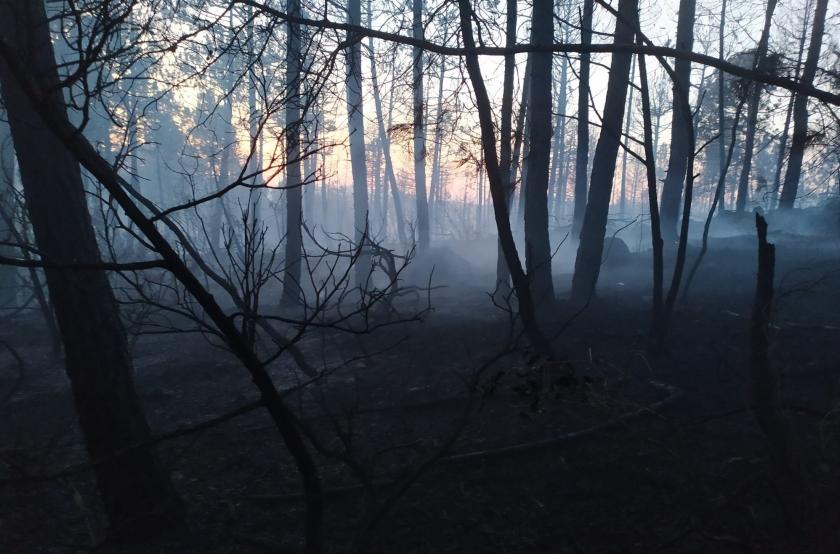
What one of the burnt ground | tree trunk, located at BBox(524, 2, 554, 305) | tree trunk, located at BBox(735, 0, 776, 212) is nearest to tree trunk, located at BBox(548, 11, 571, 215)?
tree trunk, located at BBox(735, 0, 776, 212)

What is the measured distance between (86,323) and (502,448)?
3.83 meters

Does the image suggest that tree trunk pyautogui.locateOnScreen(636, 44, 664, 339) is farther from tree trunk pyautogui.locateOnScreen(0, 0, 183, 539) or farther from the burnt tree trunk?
tree trunk pyautogui.locateOnScreen(0, 0, 183, 539)

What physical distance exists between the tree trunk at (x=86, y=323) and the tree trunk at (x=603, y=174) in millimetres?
7242

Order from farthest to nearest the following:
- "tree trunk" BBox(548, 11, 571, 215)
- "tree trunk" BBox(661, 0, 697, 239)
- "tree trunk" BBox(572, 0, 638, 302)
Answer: "tree trunk" BBox(548, 11, 571, 215)
"tree trunk" BBox(661, 0, 697, 239)
"tree trunk" BBox(572, 0, 638, 302)

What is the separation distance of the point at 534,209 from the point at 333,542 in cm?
721

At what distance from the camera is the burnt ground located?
4.32 meters

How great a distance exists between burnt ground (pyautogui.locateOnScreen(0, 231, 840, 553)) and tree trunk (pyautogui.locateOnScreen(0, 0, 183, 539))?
0.32 m

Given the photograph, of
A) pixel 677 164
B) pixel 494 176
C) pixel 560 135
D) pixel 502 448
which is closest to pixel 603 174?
pixel 494 176

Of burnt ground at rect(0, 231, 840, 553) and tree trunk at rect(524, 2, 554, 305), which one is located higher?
tree trunk at rect(524, 2, 554, 305)

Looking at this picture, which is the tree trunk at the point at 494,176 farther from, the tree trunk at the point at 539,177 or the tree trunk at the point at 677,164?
the tree trunk at the point at 677,164

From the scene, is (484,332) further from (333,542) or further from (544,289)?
(333,542)

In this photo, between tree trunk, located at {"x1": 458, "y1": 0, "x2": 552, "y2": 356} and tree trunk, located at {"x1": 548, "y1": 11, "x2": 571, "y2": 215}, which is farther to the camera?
tree trunk, located at {"x1": 548, "y1": 11, "x2": 571, "y2": 215}

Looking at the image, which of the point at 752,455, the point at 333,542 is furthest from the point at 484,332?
the point at 333,542

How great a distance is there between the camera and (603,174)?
33.7 feet
